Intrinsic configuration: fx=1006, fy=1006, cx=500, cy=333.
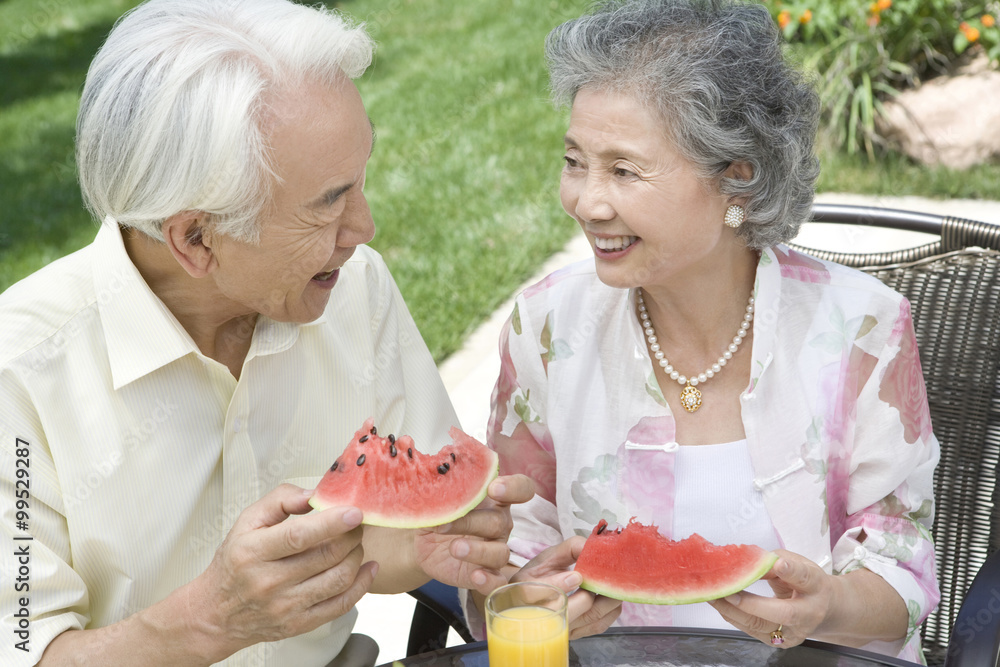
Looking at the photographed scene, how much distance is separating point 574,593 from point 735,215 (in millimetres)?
884

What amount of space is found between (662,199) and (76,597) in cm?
136

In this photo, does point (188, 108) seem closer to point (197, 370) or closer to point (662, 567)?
point (197, 370)

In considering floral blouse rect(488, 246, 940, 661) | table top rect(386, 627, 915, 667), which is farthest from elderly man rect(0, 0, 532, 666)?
floral blouse rect(488, 246, 940, 661)

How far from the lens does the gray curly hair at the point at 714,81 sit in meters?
2.04

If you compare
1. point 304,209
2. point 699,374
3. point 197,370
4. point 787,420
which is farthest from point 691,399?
point 197,370

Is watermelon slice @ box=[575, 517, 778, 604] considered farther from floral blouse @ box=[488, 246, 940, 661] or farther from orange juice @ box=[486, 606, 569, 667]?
floral blouse @ box=[488, 246, 940, 661]

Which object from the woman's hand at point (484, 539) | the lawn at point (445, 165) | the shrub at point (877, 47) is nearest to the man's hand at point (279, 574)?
the woman's hand at point (484, 539)

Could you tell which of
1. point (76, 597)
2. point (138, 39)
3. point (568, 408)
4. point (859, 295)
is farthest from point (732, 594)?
point (138, 39)

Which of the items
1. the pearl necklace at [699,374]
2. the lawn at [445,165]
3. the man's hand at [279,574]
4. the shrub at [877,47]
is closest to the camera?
the man's hand at [279,574]

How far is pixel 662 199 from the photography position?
2.08m

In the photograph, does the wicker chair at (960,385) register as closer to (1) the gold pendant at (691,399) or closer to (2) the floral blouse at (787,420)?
(2) the floral blouse at (787,420)

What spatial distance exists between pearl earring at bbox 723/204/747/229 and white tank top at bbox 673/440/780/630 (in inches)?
18.8

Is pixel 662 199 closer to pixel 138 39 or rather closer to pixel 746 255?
pixel 746 255

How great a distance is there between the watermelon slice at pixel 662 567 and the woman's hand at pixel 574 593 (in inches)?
1.4
